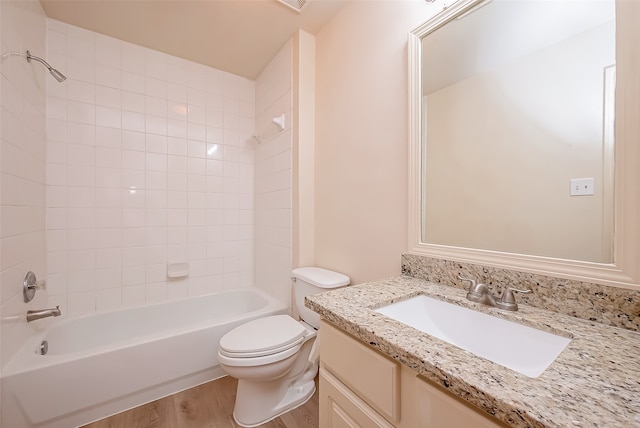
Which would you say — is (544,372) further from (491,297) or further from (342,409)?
(342,409)

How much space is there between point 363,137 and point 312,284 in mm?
920

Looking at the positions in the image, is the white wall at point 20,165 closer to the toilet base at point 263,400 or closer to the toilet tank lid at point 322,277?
the toilet base at point 263,400

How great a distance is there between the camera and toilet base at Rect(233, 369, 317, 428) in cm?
130

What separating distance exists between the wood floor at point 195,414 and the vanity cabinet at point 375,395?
2.38 feet

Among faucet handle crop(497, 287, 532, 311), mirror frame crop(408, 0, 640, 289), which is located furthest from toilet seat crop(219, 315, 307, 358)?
mirror frame crop(408, 0, 640, 289)

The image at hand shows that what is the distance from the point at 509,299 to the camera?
0.74 metres

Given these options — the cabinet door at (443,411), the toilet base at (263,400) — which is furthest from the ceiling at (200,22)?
the toilet base at (263,400)

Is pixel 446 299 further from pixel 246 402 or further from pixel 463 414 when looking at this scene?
pixel 246 402

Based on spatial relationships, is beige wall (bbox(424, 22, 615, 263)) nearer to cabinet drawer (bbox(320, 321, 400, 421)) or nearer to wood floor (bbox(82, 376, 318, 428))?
cabinet drawer (bbox(320, 321, 400, 421))

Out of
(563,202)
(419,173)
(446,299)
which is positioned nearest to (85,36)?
(419,173)

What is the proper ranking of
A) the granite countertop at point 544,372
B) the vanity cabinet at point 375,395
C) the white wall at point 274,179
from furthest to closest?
1. the white wall at point 274,179
2. the vanity cabinet at point 375,395
3. the granite countertop at point 544,372

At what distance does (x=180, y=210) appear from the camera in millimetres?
2113

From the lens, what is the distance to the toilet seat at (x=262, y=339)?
1.22 meters

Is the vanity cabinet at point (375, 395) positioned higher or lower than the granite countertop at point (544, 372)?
lower
